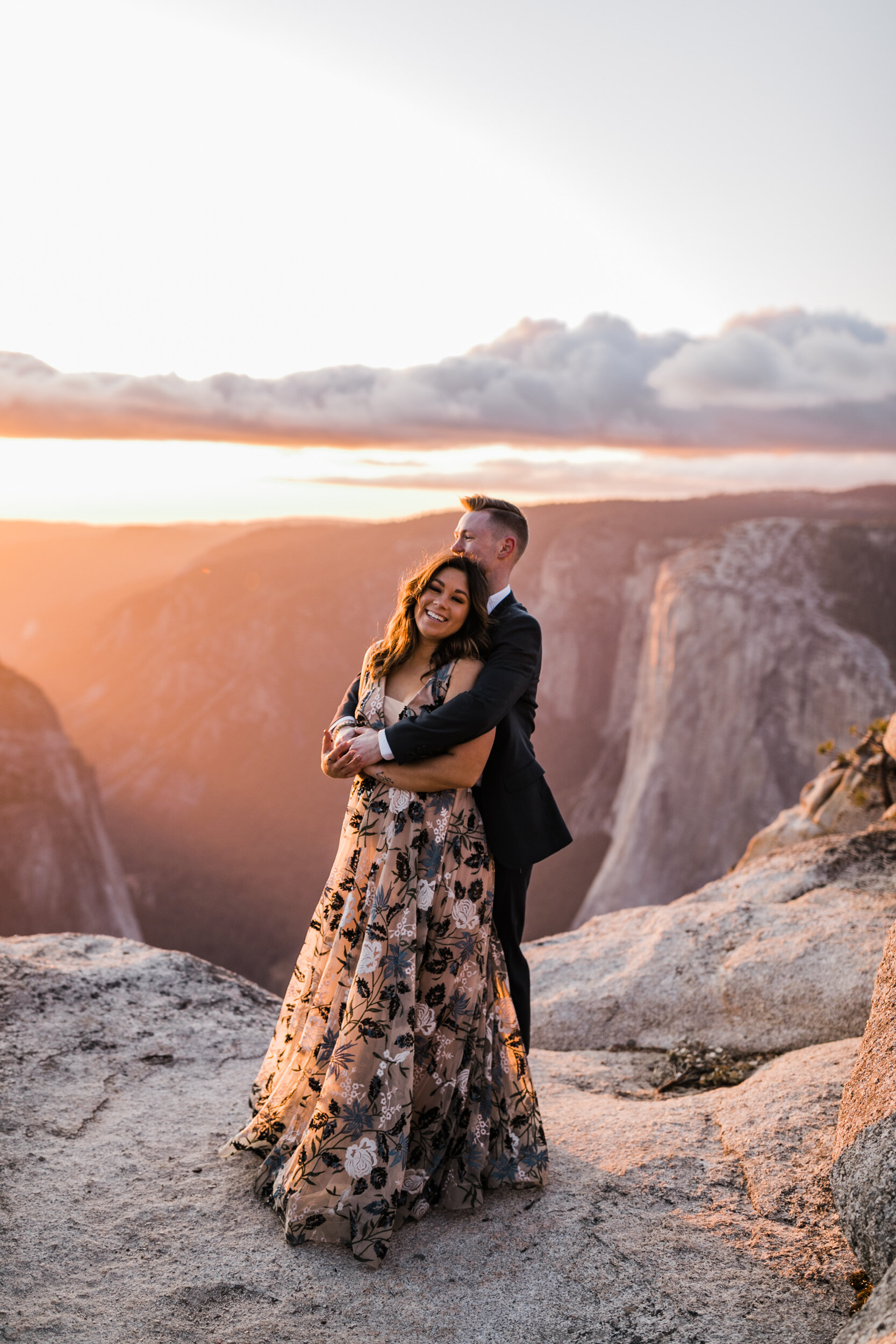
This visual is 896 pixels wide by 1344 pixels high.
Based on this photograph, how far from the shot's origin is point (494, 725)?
334 cm

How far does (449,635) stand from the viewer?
138 inches

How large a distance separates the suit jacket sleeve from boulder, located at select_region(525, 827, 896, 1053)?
320 centimetres

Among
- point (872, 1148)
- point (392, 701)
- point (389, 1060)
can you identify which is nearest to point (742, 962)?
point (872, 1148)

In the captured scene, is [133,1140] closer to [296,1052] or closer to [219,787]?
[296,1052]

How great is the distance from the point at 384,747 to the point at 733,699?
86.1 ft

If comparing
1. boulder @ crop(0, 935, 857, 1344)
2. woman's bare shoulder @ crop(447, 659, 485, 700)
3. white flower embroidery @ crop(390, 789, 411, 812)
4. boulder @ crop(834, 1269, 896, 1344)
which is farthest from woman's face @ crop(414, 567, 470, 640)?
boulder @ crop(834, 1269, 896, 1344)

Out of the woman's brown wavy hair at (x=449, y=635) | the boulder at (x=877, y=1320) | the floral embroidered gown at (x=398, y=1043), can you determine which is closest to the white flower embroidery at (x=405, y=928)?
the floral embroidered gown at (x=398, y=1043)

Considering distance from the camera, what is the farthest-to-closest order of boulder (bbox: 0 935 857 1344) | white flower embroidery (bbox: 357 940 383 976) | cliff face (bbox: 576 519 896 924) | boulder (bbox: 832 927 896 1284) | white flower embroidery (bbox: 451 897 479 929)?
cliff face (bbox: 576 519 896 924) → white flower embroidery (bbox: 451 897 479 929) → white flower embroidery (bbox: 357 940 383 976) → boulder (bbox: 0 935 857 1344) → boulder (bbox: 832 927 896 1284)

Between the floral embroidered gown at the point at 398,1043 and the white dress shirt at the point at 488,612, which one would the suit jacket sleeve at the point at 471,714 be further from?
the floral embroidered gown at the point at 398,1043

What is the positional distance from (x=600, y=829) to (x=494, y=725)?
37.1 meters

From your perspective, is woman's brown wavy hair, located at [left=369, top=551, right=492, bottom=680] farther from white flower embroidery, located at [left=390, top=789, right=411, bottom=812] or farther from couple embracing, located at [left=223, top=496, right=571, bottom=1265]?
white flower embroidery, located at [left=390, top=789, right=411, bottom=812]

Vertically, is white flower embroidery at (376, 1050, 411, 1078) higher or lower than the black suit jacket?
lower

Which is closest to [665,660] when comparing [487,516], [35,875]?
[35,875]

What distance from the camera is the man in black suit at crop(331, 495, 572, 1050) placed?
10.6 feet
